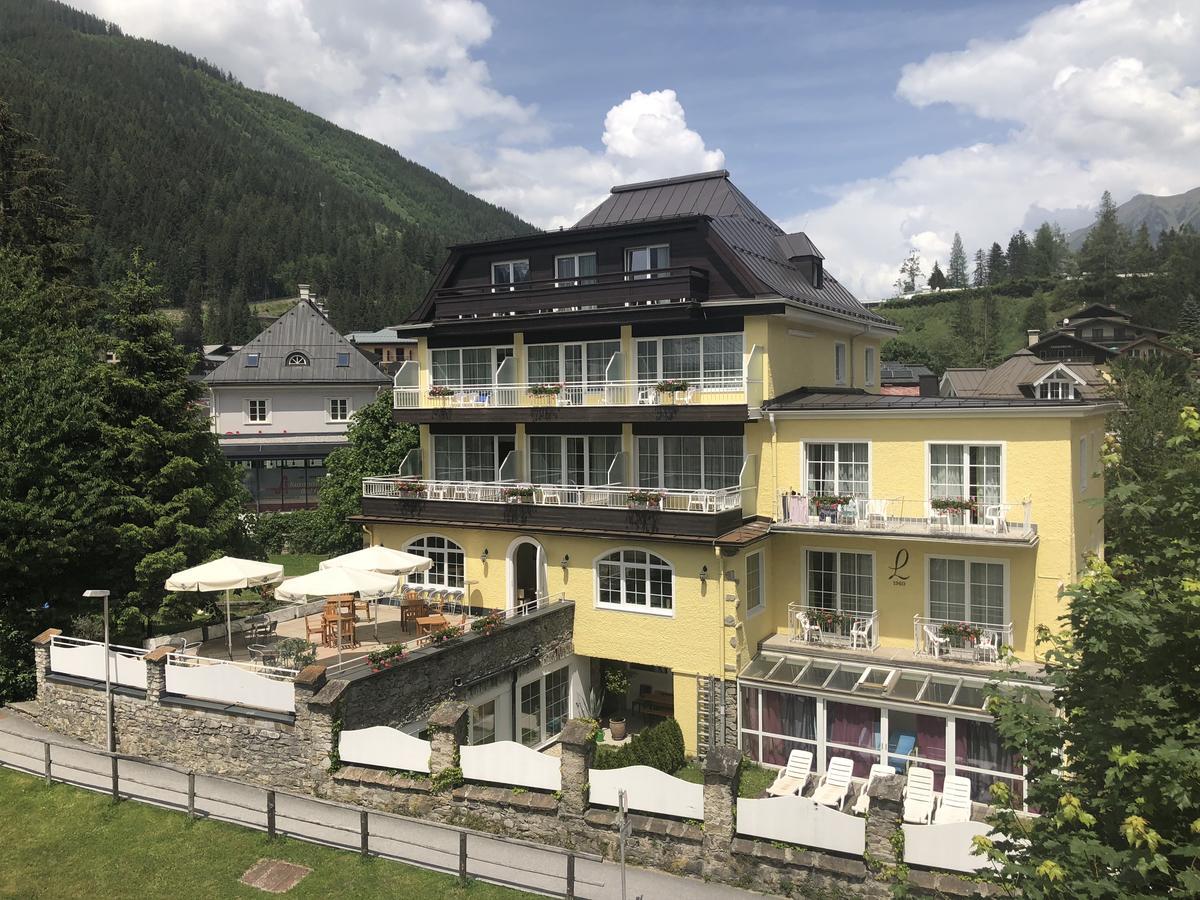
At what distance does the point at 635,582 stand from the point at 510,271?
11448mm

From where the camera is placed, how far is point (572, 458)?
90.4 feet

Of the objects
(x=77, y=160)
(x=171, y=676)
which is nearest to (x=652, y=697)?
(x=171, y=676)

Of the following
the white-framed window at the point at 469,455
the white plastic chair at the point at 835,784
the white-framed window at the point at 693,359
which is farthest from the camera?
the white-framed window at the point at 469,455

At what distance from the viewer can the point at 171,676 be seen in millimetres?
19734

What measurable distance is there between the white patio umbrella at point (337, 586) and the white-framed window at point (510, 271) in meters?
11.1

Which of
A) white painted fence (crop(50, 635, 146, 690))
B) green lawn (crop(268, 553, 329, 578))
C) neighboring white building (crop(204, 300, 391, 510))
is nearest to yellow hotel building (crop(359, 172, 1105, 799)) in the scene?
white painted fence (crop(50, 635, 146, 690))

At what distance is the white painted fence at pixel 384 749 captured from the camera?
17391 mm

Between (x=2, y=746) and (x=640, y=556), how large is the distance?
54.9 feet

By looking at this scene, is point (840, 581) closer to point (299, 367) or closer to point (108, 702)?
point (108, 702)

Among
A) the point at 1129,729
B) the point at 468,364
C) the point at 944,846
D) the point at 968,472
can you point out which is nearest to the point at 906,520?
the point at 968,472

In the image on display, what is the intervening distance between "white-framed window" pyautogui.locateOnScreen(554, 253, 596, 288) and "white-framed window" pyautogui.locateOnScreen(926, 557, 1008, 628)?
13.3m

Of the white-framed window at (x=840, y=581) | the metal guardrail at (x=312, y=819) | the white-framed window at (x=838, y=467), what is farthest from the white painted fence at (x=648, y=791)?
the white-framed window at (x=838, y=467)

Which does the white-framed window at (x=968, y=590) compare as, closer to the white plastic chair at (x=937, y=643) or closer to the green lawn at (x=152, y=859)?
the white plastic chair at (x=937, y=643)

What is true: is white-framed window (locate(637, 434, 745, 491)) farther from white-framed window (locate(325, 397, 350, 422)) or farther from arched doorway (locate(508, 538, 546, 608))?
white-framed window (locate(325, 397, 350, 422))
